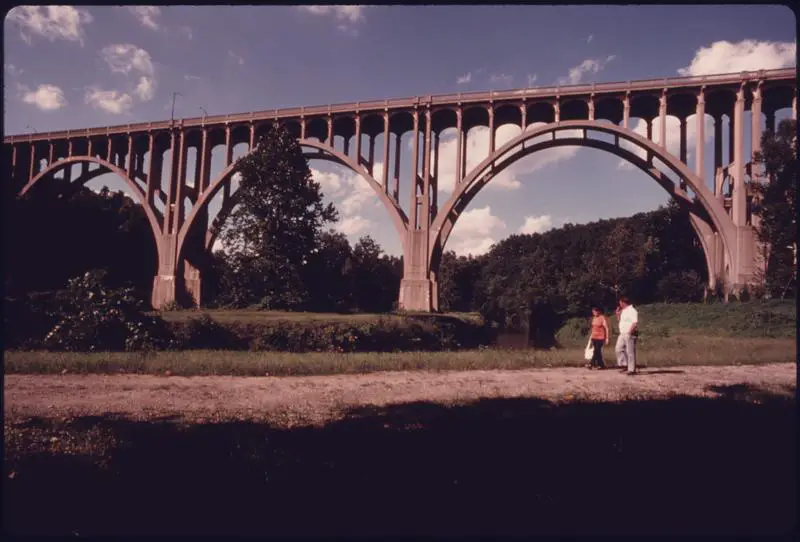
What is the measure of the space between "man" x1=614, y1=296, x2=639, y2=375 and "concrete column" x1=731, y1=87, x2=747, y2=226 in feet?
59.8

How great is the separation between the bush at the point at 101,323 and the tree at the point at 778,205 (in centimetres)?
2233

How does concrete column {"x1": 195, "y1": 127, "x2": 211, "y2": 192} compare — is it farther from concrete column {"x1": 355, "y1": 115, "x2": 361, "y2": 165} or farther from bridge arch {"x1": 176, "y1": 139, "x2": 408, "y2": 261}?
concrete column {"x1": 355, "y1": 115, "x2": 361, "y2": 165}

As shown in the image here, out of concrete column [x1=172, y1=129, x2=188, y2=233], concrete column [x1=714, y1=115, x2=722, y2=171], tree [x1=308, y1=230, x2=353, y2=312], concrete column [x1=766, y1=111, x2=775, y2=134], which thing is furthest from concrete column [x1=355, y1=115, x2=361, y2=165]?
concrete column [x1=766, y1=111, x2=775, y2=134]

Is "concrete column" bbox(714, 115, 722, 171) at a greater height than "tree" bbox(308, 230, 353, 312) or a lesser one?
greater

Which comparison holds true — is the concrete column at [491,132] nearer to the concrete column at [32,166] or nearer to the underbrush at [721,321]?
the underbrush at [721,321]

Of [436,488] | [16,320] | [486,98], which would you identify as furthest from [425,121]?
[436,488]

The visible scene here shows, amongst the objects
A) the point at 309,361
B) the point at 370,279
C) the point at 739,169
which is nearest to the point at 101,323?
the point at 309,361

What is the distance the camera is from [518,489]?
117 inches

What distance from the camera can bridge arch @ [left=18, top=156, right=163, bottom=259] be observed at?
33.5 m

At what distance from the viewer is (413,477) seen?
317 centimetres

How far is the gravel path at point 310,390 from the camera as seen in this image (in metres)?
5.30

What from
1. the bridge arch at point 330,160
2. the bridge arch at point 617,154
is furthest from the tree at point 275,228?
the bridge arch at point 617,154

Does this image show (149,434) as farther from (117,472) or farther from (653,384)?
(653,384)

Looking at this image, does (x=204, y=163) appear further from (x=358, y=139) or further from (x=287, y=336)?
(x=287, y=336)
